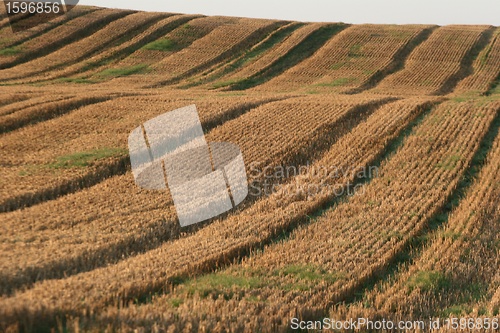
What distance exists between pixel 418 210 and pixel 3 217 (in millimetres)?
10365

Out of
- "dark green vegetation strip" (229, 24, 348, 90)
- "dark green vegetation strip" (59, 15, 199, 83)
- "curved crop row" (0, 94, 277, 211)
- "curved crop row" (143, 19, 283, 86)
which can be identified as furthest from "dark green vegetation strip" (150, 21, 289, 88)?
"curved crop row" (0, 94, 277, 211)

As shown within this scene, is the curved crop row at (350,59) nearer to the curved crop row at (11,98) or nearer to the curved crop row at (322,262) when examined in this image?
the curved crop row at (11,98)

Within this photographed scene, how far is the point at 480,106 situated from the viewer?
2795 cm

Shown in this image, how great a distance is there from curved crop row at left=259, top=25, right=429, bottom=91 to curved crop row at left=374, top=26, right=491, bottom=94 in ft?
5.65

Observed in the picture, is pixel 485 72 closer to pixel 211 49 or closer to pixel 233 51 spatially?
pixel 233 51

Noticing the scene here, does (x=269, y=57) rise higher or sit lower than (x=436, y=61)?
higher

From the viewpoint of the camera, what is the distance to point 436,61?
46.4 meters

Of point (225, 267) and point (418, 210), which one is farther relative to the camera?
point (418, 210)

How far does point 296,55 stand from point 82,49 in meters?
16.4

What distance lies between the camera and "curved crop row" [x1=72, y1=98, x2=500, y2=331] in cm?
956

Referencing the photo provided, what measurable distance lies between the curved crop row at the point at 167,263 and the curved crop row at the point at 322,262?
47cm

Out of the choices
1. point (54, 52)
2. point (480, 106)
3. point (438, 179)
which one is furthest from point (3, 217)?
point (54, 52)

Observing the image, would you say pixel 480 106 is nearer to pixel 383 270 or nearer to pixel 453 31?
pixel 383 270

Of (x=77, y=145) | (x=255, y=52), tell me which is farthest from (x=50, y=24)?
(x=77, y=145)
